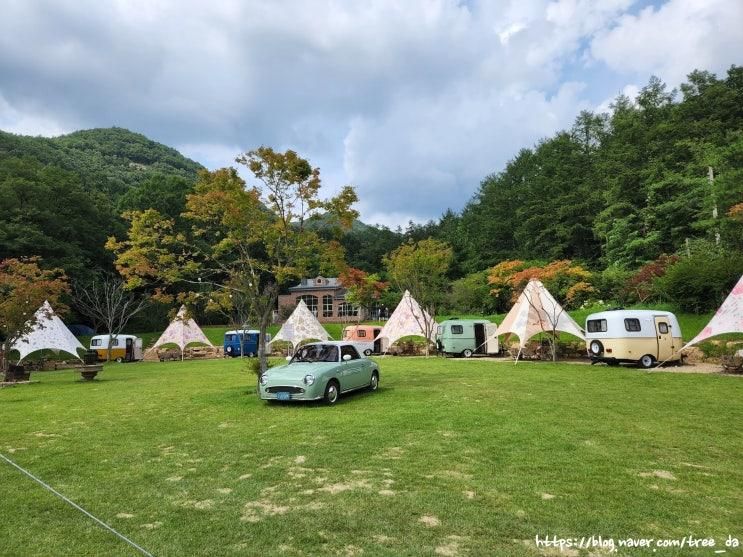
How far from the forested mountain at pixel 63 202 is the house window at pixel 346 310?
25.7m

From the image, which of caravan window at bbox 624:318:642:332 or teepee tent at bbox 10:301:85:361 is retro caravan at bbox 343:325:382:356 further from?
caravan window at bbox 624:318:642:332

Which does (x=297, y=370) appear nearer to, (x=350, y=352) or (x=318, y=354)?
(x=318, y=354)

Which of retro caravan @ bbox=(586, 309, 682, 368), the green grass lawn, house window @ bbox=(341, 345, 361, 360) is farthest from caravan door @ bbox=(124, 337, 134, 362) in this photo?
retro caravan @ bbox=(586, 309, 682, 368)

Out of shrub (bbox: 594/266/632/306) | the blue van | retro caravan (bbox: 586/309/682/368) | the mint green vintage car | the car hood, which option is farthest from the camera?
Result: the blue van

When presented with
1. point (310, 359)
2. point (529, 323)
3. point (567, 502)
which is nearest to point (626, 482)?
point (567, 502)

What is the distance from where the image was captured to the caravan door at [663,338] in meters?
18.3

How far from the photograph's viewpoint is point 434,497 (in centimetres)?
487

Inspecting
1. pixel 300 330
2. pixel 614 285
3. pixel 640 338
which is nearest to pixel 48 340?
pixel 300 330

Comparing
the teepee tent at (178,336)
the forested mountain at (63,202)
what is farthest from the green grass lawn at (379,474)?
the forested mountain at (63,202)

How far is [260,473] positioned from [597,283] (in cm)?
3710

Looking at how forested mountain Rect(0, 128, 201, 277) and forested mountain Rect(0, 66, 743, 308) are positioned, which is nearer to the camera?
forested mountain Rect(0, 66, 743, 308)

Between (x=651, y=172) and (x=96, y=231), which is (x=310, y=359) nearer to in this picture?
(x=651, y=172)

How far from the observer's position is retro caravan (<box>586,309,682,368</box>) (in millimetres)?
18203

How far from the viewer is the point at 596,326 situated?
1945 cm
